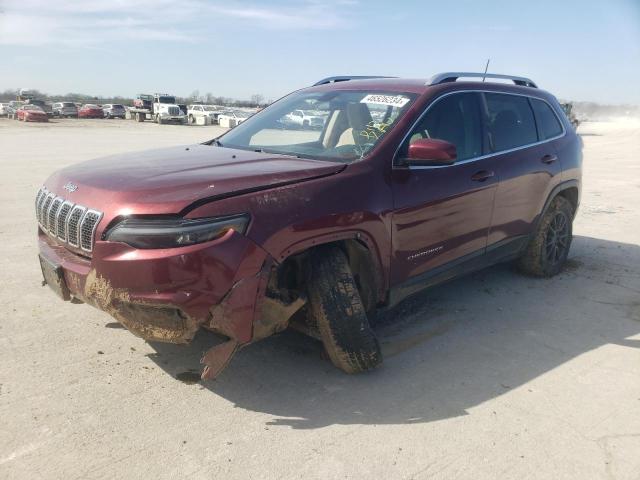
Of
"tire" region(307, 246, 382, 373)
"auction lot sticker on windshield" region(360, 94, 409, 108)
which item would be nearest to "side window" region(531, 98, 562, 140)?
"auction lot sticker on windshield" region(360, 94, 409, 108)

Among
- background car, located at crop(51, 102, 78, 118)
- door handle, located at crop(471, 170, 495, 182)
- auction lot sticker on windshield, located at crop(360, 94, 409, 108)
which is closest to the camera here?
auction lot sticker on windshield, located at crop(360, 94, 409, 108)

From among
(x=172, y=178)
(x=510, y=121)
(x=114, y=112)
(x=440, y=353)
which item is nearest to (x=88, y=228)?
(x=172, y=178)

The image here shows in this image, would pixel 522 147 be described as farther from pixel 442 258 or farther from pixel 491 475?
pixel 491 475

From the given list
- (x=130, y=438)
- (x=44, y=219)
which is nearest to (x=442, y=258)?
(x=130, y=438)

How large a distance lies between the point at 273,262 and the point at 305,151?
127 centimetres

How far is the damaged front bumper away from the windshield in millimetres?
1160

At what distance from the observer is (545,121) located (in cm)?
543

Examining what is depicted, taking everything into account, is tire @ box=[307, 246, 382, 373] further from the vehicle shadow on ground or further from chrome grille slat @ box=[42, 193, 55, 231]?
chrome grille slat @ box=[42, 193, 55, 231]

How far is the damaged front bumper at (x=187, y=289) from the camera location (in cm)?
272

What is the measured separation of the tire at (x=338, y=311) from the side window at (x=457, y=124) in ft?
3.92

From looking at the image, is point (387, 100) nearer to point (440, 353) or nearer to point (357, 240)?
point (357, 240)

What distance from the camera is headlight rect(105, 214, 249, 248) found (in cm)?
273

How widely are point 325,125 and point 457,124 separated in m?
1.04

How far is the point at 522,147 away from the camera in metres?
4.91
